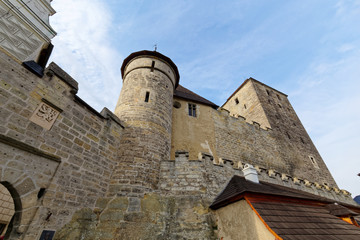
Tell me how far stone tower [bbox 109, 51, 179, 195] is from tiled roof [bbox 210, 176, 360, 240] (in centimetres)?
256

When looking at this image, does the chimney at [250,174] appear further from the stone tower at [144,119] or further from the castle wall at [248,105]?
the castle wall at [248,105]

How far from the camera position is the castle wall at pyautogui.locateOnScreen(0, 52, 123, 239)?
10.9 ft

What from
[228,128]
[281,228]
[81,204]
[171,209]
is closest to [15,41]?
[81,204]

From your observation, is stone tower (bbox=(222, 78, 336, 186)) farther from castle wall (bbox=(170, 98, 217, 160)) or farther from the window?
the window

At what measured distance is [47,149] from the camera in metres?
3.93

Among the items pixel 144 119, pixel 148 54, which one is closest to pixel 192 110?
pixel 148 54

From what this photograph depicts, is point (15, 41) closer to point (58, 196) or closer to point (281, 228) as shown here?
point (58, 196)

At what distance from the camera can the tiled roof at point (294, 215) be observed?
3694 mm

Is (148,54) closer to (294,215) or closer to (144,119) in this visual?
(144,119)

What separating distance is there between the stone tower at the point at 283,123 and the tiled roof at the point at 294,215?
7702mm

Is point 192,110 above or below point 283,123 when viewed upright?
below

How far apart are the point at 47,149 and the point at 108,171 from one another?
1911 mm

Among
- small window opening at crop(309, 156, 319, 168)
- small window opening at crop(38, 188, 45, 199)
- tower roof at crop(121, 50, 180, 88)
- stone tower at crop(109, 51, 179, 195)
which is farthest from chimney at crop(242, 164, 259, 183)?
small window opening at crop(309, 156, 319, 168)

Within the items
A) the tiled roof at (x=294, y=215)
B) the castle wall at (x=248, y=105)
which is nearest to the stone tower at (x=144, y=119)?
the tiled roof at (x=294, y=215)
